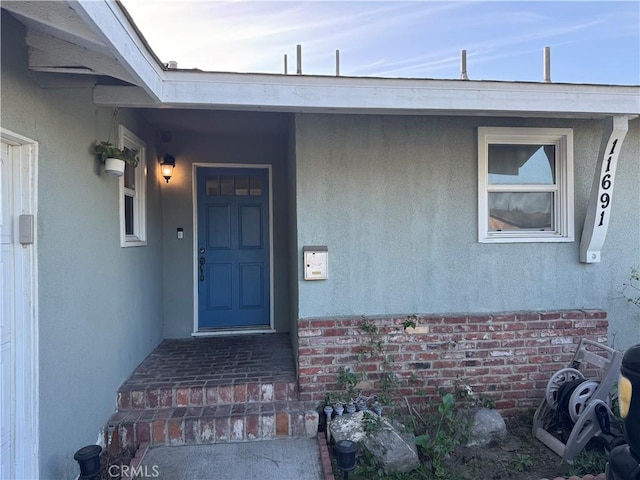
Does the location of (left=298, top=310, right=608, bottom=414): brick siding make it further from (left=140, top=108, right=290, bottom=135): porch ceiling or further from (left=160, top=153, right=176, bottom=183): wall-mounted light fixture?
(left=160, top=153, right=176, bottom=183): wall-mounted light fixture

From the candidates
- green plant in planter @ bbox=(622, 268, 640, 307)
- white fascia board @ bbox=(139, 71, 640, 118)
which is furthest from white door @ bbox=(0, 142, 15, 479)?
green plant in planter @ bbox=(622, 268, 640, 307)

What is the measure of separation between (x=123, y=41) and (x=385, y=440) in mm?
3183

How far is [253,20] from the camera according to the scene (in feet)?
16.4

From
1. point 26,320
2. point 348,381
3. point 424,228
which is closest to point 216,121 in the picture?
point 424,228

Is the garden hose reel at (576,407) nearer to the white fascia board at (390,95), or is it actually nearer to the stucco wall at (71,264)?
the white fascia board at (390,95)

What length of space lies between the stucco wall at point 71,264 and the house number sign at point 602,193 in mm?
4216

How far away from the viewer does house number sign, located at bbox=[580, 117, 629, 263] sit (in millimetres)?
3109

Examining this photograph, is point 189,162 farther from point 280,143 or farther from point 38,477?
point 38,477

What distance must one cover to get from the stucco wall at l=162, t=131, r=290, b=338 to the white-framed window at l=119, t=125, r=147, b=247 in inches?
27.6

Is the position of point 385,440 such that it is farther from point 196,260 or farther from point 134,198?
point 134,198

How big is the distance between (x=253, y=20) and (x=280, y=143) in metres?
1.79

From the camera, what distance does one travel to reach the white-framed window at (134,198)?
3602 millimetres

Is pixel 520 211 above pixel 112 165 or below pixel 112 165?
below

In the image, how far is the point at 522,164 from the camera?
355cm
